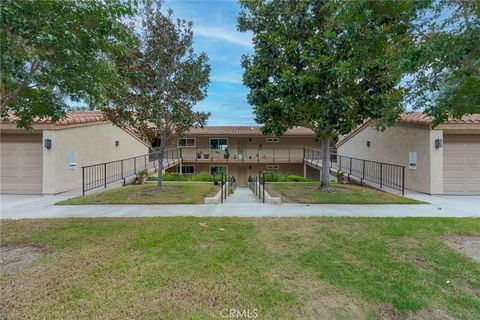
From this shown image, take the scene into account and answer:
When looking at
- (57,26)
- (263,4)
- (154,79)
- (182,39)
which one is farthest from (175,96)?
(57,26)

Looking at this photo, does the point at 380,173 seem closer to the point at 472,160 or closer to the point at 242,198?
the point at 472,160

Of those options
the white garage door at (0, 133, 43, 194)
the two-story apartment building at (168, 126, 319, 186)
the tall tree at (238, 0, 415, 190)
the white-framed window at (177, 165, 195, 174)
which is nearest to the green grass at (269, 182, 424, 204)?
the tall tree at (238, 0, 415, 190)

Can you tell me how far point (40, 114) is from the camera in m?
4.79

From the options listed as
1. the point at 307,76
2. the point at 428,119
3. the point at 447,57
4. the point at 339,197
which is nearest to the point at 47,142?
the point at 307,76

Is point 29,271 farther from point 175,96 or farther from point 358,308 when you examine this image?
point 175,96

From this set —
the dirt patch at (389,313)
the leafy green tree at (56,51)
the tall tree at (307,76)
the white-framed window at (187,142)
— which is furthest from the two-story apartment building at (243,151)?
the dirt patch at (389,313)

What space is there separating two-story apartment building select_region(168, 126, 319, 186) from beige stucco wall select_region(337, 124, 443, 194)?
9.12 metres

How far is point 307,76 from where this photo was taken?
7.51 meters

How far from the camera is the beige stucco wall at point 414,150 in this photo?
1005 centimetres

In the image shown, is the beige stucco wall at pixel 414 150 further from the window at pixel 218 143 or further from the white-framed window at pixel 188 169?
the white-framed window at pixel 188 169

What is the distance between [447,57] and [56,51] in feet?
16.4

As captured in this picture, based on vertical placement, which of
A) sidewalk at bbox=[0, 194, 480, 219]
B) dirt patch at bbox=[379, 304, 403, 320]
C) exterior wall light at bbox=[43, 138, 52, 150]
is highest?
exterior wall light at bbox=[43, 138, 52, 150]

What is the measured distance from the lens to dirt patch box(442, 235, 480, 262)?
451 centimetres

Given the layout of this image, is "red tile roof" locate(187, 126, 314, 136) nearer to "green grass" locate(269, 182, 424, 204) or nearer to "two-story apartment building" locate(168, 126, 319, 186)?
"two-story apartment building" locate(168, 126, 319, 186)
